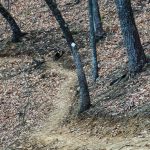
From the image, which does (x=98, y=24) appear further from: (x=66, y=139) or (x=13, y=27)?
(x=66, y=139)

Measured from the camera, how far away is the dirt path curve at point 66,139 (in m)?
13.0

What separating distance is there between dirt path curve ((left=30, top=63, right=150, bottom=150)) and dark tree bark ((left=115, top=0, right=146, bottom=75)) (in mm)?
4173

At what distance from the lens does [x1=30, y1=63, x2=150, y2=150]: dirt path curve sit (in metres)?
13.0

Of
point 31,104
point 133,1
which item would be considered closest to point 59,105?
point 31,104

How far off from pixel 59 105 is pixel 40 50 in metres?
11.1

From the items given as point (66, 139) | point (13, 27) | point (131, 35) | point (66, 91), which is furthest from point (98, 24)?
point (66, 139)

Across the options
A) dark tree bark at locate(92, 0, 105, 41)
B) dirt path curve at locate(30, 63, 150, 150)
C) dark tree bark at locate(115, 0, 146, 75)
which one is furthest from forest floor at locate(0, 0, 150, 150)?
dark tree bark at locate(92, 0, 105, 41)

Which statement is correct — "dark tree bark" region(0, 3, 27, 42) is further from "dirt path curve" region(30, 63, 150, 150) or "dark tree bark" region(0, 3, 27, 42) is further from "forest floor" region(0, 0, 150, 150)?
"dirt path curve" region(30, 63, 150, 150)

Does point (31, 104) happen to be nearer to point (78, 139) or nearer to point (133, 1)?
point (78, 139)

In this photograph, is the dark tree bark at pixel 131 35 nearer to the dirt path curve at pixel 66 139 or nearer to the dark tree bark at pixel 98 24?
the dirt path curve at pixel 66 139

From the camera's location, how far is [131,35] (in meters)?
18.3

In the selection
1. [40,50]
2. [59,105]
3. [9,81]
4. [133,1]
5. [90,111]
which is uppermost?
[133,1]

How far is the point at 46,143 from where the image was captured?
16.6 m

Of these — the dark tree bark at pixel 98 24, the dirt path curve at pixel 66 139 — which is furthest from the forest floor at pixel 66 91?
the dark tree bark at pixel 98 24
